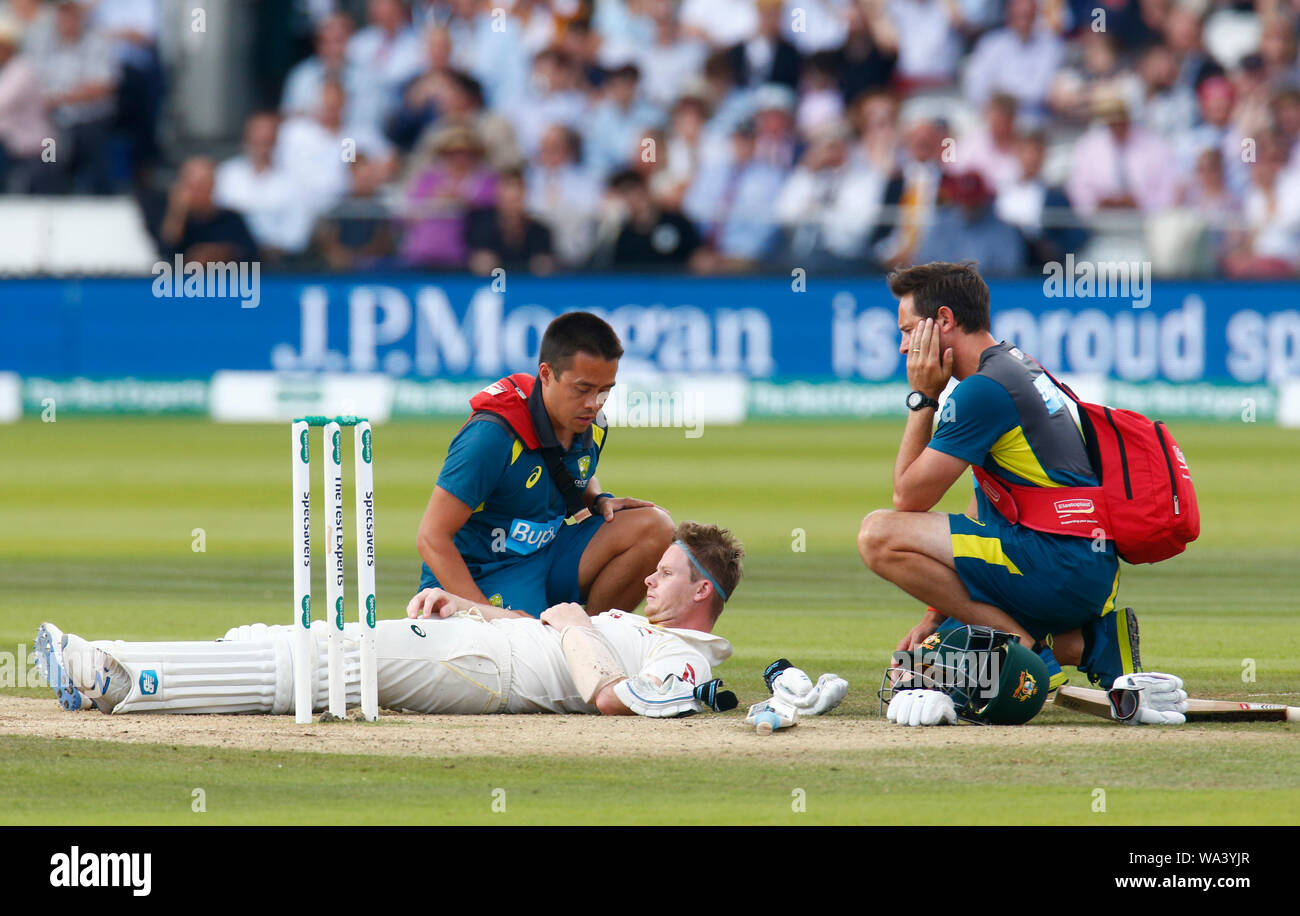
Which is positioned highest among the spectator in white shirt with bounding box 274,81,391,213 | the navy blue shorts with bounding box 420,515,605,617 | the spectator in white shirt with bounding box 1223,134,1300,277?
the spectator in white shirt with bounding box 274,81,391,213

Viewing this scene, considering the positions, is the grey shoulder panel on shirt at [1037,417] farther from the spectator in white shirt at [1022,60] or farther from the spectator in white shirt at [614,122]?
the spectator in white shirt at [1022,60]

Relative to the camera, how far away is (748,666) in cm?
961

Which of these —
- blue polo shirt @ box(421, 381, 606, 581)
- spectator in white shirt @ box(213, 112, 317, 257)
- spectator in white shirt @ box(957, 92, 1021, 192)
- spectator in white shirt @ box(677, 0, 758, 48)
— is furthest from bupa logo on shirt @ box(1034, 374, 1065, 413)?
spectator in white shirt @ box(677, 0, 758, 48)

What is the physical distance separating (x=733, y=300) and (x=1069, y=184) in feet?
15.2

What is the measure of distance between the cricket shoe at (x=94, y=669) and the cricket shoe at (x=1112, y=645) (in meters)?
3.96

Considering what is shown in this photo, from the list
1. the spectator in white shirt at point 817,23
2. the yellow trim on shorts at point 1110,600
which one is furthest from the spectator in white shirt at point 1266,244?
the yellow trim on shorts at point 1110,600

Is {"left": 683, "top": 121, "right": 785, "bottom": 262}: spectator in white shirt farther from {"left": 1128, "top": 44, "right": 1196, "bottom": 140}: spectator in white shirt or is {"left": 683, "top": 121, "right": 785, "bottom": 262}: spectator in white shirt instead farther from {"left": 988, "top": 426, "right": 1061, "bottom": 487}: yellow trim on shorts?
{"left": 988, "top": 426, "right": 1061, "bottom": 487}: yellow trim on shorts

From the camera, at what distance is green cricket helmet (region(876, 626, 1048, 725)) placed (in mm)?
7652

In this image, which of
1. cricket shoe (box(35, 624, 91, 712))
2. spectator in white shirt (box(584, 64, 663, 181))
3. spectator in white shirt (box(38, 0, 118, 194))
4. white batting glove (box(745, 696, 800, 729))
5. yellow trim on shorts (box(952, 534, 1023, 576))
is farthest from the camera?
spectator in white shirt (box(584, 64, 663, 181))

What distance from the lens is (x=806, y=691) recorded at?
7.96 meters

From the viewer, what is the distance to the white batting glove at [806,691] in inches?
311

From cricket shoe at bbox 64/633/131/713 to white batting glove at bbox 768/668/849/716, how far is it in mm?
2569

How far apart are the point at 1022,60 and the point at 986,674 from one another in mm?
19856

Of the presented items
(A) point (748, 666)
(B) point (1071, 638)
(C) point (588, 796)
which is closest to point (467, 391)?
(A) point (748, 666)
